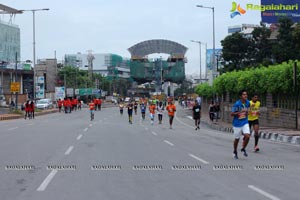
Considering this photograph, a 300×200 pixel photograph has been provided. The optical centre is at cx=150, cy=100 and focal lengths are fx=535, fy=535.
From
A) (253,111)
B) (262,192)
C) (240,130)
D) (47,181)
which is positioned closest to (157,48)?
(253,111)

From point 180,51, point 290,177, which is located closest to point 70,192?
point 290,177

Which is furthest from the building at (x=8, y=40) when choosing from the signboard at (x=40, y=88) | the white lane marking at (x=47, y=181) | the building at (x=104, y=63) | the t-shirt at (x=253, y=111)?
the white lane marking at (x=47, y=181)

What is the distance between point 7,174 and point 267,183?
5670 millimetres

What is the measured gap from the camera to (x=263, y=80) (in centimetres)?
3288

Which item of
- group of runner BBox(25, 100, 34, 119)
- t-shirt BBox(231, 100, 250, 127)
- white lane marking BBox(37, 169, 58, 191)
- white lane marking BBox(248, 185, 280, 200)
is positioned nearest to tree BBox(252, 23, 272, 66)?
group of runner BBox(25, 100, 34, 119)

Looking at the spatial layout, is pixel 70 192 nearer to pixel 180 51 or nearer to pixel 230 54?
pixel 230 54

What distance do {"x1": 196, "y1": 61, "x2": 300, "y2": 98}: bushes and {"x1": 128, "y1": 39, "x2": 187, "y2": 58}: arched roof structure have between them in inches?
3214

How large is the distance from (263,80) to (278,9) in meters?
19.7

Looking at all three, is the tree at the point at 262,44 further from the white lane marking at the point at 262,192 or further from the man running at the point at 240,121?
the white lane marking at the point at 262,192

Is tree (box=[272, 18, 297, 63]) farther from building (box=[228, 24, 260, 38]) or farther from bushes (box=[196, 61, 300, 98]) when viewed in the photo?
building (box=[228, 24, 260, 38])

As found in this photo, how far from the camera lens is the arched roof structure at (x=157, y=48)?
12556 centimetres

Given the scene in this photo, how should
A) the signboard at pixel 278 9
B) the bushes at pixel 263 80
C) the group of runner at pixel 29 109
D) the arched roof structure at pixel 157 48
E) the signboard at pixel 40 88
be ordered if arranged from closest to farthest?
the bushes at pixel 263 80 < the group of runner at pixel 29 109 < the signboard at pixel 278 9 < the signboard at pixel 40 88 < the arched roof structure at pixel 157 48

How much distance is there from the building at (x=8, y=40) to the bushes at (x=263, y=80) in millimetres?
75472

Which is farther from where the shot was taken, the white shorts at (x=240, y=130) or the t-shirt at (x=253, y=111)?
the t-shirt at (x=253, y=111)
